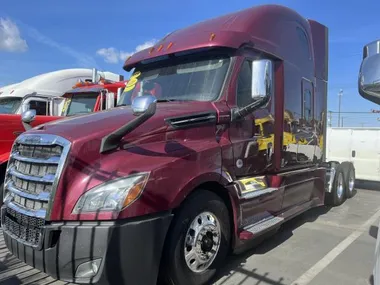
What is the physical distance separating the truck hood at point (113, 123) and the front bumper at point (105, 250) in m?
0.81

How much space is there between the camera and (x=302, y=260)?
15.4 feet

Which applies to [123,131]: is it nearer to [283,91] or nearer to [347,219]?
[283,91]

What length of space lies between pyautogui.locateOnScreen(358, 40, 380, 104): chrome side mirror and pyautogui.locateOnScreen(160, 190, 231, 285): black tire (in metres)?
1.87

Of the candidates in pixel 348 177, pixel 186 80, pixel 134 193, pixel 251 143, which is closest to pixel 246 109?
pixel 251 143

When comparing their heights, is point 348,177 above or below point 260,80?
below

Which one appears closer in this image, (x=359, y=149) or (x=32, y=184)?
(x=32, y=184)

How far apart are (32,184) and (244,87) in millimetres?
2643

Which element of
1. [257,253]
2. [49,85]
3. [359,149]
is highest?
[49,85]

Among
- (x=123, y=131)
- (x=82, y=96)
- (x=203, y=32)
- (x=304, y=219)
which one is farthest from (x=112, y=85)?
(x=123, y=131)

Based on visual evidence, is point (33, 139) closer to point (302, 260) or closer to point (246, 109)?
point (246, 109)

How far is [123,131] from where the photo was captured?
10.6ft

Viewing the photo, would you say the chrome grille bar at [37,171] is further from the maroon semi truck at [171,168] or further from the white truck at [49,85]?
the white truck at [49,85]

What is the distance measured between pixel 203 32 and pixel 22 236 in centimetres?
321

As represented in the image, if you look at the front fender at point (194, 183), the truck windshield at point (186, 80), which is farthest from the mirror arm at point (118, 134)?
the truck windshield at point (186, 80)
